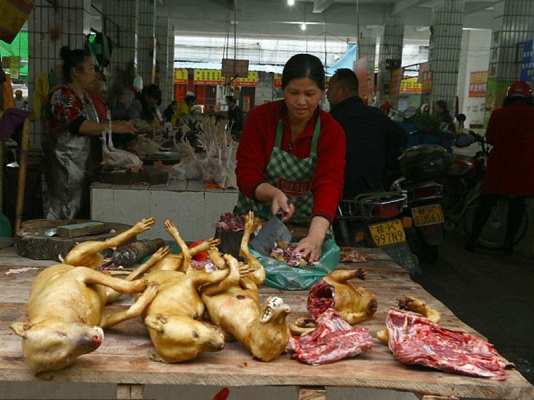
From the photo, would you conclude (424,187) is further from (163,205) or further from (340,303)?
(340,303)

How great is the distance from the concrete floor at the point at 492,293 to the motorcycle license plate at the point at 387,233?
1086 mm

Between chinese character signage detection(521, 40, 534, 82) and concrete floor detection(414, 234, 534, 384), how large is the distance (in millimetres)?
5028

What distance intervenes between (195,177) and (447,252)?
4.26m

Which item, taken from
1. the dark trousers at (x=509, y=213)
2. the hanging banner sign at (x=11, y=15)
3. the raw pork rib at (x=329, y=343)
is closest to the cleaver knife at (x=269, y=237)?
the raw pork rib at (x=329, y=343)

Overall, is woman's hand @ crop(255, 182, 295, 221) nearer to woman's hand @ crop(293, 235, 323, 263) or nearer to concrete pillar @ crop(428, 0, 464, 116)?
woman's hand @ crop(293, 235, 323, 263)

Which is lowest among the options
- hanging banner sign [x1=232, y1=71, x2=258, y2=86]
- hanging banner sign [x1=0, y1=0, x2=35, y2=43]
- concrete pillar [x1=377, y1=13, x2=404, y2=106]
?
hanging banner sign [x1=0, y1=0, x2=35, y2=43]

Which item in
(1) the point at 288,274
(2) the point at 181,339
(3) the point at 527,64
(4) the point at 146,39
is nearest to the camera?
(2) the point at 181,339

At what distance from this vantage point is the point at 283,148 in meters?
3.26

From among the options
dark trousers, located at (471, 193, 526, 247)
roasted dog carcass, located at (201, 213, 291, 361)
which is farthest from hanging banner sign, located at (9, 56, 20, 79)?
roasted dog carcass, located at (201, 213, 291, 361)

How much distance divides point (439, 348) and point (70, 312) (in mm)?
1168

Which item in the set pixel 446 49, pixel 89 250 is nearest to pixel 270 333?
pixel 89 250

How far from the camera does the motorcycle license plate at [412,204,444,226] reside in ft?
21.4

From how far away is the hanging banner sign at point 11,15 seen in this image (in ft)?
19.1

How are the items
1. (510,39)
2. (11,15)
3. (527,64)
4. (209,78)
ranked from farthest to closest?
(209,78) < (510,39) < (527,64) < (11,15)
